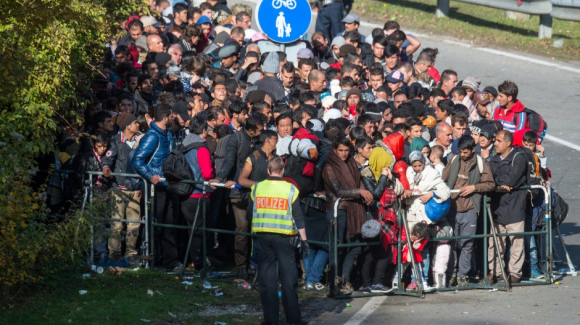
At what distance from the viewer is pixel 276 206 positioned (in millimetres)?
10141

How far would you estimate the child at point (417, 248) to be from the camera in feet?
37.1

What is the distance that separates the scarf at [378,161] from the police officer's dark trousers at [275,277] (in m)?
1.74

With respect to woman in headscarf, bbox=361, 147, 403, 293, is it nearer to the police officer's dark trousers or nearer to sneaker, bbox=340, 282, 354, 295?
sneaker, bbox=340, 282, 354, 295

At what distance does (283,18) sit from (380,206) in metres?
5.41

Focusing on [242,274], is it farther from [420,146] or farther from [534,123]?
[534,123]

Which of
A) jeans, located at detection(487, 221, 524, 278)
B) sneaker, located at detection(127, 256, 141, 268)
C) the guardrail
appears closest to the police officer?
sneaker, located at detection(127, 256, 141, 268)

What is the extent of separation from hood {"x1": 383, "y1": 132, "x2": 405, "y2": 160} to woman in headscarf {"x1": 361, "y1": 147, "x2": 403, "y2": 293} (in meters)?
0.70

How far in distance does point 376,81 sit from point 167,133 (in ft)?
15.3

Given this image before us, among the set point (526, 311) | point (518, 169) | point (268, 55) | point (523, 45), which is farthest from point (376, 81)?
point (523, 45)

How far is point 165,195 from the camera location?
12141 millimetres

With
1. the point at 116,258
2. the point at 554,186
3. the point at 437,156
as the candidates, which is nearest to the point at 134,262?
the point at 116,258

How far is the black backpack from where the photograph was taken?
11875 mm

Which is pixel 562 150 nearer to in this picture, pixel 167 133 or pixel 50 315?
pixel 167 133

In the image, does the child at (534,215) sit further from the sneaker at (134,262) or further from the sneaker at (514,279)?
the sneaker at (134,262)
